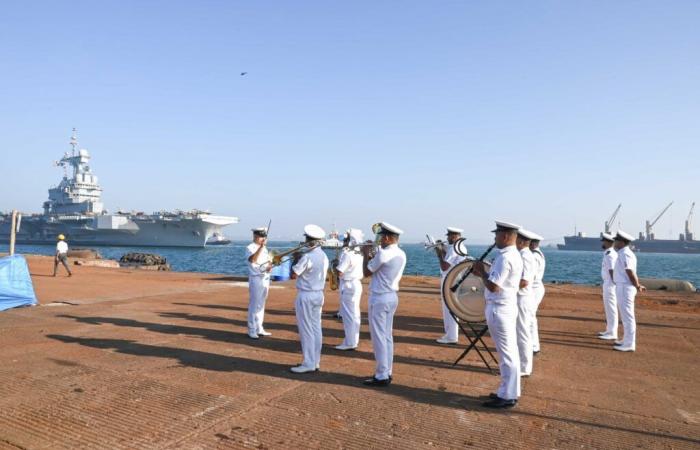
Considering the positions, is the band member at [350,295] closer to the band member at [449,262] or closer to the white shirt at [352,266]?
the white shirt at [352,266]

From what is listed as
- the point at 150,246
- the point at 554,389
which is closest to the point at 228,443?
the point at 554,389

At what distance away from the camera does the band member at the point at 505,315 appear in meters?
5.15

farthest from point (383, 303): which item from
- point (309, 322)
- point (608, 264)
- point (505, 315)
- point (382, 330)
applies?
point (608, 264)

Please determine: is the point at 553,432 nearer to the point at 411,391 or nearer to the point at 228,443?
the point at 411,391

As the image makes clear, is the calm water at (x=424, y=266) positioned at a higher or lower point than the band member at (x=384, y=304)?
lower

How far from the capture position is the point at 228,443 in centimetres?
405

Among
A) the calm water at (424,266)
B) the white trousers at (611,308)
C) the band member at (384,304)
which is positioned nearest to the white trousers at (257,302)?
the band member at (384,304)

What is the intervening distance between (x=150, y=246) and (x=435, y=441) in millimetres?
95888

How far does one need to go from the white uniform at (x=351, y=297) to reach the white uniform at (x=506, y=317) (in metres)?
2.96


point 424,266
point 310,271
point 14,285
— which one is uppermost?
point 310,271

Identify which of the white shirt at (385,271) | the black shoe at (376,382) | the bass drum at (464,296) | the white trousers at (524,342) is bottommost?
the black shoe at (376,382)

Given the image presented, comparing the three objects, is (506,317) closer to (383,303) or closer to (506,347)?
(506,347)

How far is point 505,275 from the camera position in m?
5.18

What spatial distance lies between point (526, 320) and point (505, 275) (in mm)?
1700
